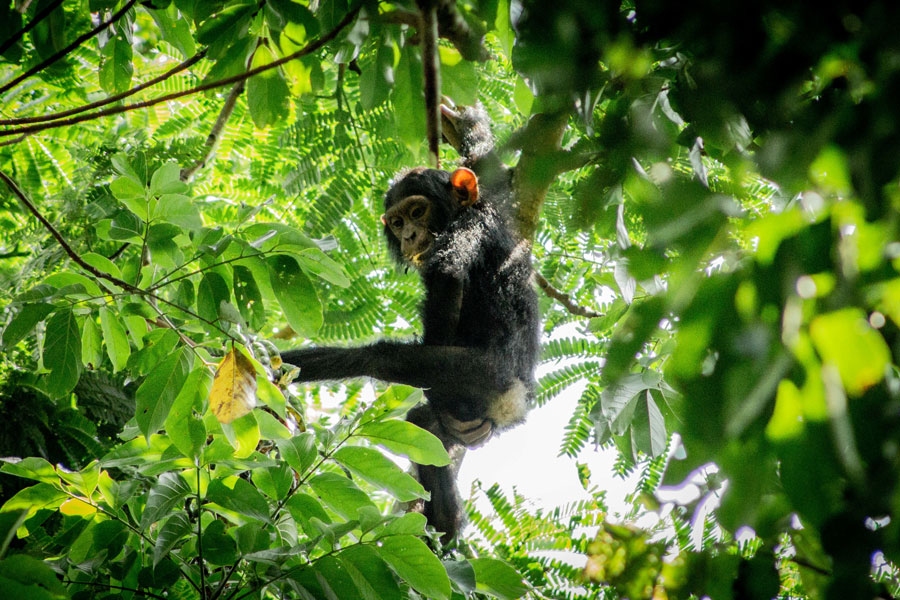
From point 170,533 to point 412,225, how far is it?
270 centimetres

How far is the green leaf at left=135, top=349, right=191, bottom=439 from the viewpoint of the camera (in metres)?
1.46

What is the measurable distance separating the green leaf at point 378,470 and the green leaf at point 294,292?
0.37 metres

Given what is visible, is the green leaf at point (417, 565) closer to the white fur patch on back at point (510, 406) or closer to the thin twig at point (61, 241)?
the thin twig at point (61, 241)

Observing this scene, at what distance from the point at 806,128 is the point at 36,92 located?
13.7 ft

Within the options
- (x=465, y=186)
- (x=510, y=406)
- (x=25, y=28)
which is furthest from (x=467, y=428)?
(x=25, y=28)

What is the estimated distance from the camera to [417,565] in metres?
1.36

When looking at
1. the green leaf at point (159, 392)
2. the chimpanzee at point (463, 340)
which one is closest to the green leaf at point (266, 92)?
the green leaf at point (159, 392)

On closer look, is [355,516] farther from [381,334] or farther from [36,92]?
[36,92]

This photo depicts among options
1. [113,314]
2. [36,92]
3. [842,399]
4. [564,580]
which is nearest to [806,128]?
[842,399]

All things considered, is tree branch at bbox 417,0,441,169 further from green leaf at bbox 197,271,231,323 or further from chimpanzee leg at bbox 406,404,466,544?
chimpanzee leg at bbox 406,404,466,544

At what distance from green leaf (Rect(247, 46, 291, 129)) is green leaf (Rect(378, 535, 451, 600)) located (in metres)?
1.09

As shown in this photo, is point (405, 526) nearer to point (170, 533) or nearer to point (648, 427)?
point (170, 533)

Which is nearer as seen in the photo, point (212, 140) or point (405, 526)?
point (405, 526)

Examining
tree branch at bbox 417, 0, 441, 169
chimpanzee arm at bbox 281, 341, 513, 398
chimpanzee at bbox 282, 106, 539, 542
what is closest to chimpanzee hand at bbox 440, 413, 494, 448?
chimpanzee at bbox 282, 106, 539, 542
